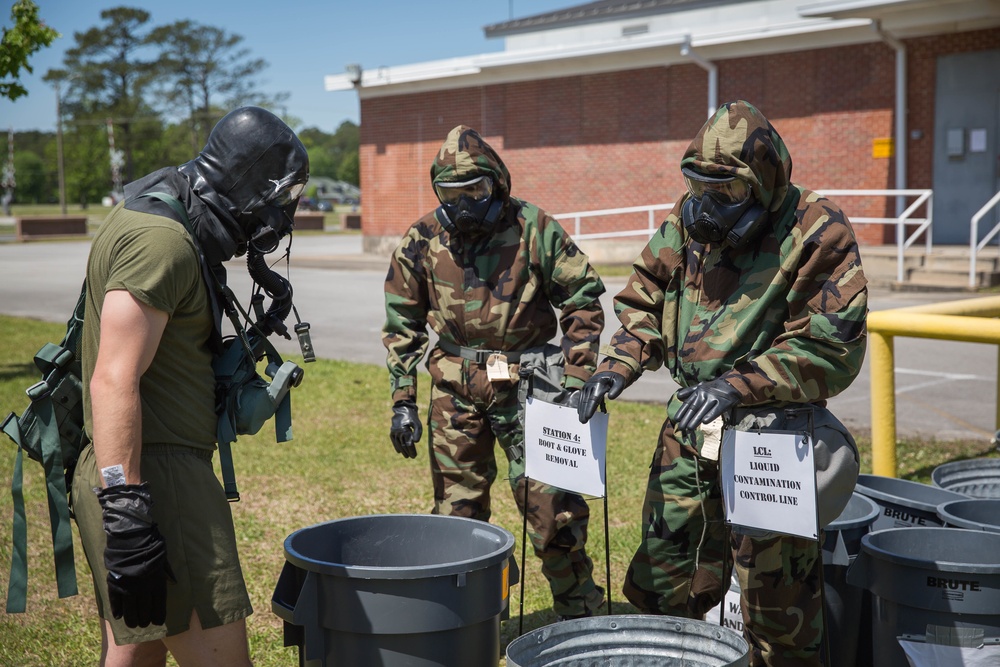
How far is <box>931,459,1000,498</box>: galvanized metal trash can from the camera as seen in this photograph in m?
4.41

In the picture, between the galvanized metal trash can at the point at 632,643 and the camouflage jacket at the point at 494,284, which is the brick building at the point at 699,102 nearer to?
the camouflage jacket at the point at 494,284

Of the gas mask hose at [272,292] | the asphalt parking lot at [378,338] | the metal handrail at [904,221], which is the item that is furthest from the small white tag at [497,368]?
the metal handrail at [904,221]

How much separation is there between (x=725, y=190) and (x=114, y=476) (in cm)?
193

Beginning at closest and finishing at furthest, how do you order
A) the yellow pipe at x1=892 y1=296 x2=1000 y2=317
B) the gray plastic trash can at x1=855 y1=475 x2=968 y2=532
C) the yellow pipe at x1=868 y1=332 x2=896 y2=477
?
the gray plastic trash can at x1=855 y1=475 x2=968 y2=532
the yellow pipe at x1=892 y1=296 x2=1000 y2=317
the yellow pipe at x1=868 y1=332 x2=896 y2=477

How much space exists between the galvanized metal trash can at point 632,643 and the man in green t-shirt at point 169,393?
84 centimetres

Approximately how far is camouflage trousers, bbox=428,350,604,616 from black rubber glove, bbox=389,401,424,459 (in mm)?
93

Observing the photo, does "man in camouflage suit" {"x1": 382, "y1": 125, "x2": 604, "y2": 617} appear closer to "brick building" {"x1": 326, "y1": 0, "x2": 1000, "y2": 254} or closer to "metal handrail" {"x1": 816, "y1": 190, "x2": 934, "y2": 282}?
"metal handrail" {"x1": 816, "y1": 190, "x2": 934, "y2": 282}

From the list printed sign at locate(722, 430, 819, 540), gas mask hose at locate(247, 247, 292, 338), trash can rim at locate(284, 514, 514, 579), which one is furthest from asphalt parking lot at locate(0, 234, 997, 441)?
gas mask hose at locate(247, 247, 292, 338)

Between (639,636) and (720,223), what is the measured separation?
1.26 m

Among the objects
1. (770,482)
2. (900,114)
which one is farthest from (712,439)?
(900,114)

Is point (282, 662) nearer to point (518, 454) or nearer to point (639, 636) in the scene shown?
point (518, 454)

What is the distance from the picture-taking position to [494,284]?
4.25 m

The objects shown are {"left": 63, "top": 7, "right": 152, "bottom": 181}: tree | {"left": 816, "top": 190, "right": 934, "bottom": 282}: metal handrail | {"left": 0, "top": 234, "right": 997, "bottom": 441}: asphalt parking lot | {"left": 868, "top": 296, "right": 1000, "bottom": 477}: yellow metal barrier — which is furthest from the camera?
{"left": 63, "top": 7, "right": 152, "bottom": 181}: tree

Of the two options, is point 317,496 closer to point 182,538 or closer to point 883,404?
point 883,404
